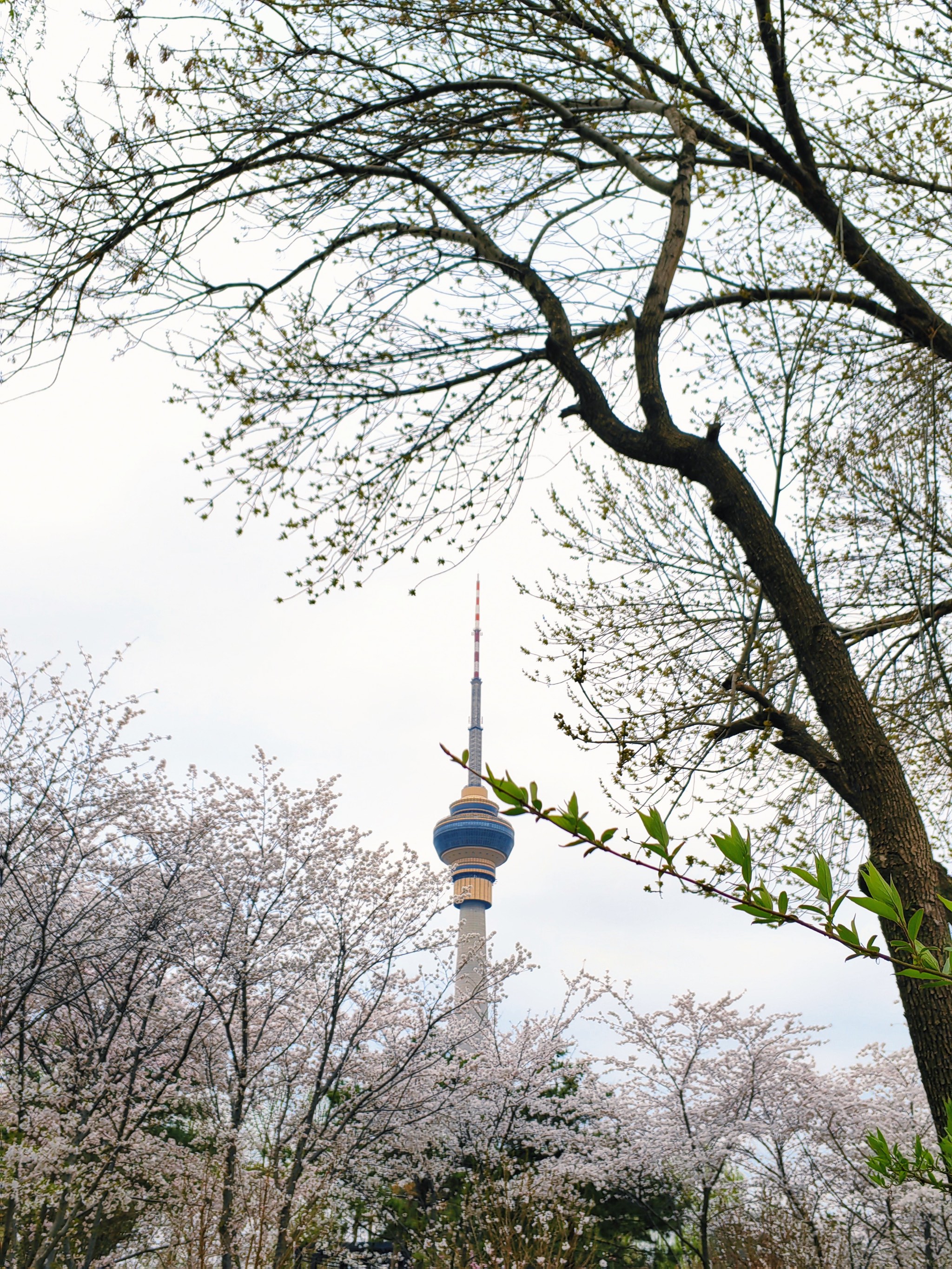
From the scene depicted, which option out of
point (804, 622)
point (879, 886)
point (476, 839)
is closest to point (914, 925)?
point (879, 886)

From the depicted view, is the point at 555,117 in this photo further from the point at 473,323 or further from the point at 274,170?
the point at 274,170

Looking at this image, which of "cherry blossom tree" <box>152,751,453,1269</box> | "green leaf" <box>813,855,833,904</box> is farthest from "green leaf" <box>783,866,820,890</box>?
"cherry blossom tree" <box>152,751,453,1269</box>

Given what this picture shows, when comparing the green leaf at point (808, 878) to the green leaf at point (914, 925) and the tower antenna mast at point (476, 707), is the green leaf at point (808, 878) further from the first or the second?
the tower antenna mast at point (476, 707)

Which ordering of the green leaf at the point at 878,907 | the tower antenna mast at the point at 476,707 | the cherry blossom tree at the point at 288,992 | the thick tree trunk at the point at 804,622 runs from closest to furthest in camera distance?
the green leaf at the point at 878,907 → the thick tree trunk at the point at 804,622 → the cherry blossom tree at the point at 288,992 → the tower antenna mast at the point at 476,707

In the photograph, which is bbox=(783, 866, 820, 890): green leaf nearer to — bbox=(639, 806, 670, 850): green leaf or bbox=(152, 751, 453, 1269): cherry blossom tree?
bbox=(639, 806, 670, 850): green leaf

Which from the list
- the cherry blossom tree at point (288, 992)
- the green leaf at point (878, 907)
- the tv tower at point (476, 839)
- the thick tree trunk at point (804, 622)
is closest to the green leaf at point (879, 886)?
the green leaf at point (878, 907)

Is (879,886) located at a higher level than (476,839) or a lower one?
lower

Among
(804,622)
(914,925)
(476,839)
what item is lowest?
(914,925)

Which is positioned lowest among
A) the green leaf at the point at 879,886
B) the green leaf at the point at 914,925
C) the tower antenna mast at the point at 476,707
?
the green leaf at the point at 914,925

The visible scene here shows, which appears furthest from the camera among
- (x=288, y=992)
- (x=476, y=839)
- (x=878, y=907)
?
(x=476, y=839)

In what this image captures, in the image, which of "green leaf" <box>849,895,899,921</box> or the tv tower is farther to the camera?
the tv tower

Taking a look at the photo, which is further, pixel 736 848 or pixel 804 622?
pixel 804 622

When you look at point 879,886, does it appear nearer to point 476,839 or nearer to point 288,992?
point 288,992

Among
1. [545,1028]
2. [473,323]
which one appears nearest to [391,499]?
[473,323]
